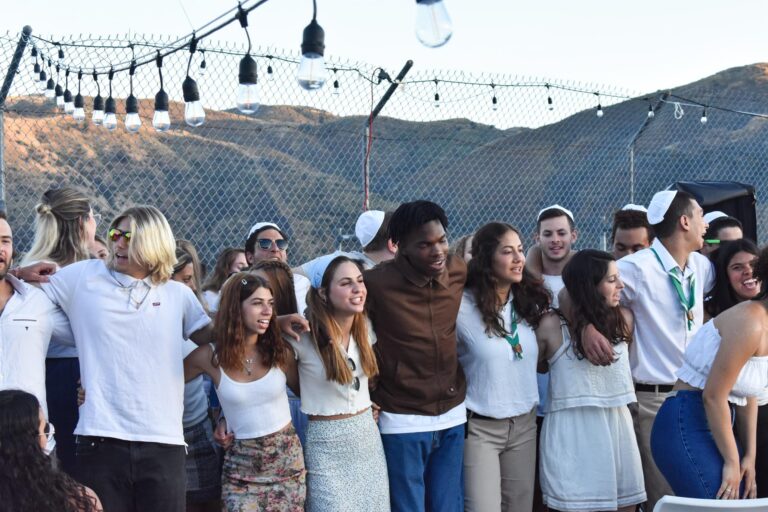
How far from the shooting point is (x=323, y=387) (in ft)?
13.3

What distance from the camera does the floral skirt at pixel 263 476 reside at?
383cm

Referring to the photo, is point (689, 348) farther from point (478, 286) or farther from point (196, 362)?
point (196, 362)

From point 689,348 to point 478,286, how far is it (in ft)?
3.64

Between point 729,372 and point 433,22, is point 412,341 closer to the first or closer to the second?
point 729,372

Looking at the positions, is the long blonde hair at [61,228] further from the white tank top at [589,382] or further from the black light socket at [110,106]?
the black light socket at [110,106]

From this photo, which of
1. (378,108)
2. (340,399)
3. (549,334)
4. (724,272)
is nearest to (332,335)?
(340,399)

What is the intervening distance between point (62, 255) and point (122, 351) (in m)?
0.65

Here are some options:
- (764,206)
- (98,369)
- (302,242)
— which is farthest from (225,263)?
(764,206)

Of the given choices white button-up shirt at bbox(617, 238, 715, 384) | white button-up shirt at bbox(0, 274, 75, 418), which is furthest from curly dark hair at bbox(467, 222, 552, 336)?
white button-up shirt at bbox(0, 274, 75, 418)

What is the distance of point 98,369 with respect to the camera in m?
3.59

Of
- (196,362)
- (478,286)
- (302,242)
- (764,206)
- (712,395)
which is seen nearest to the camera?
(712,395)

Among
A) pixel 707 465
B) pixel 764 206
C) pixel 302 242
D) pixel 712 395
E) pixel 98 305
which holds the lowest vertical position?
pixel 707 465

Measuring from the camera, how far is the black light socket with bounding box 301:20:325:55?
154 inches

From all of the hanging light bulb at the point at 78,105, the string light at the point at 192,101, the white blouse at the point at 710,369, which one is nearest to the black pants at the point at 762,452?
the white blouse at the point at 710,369
